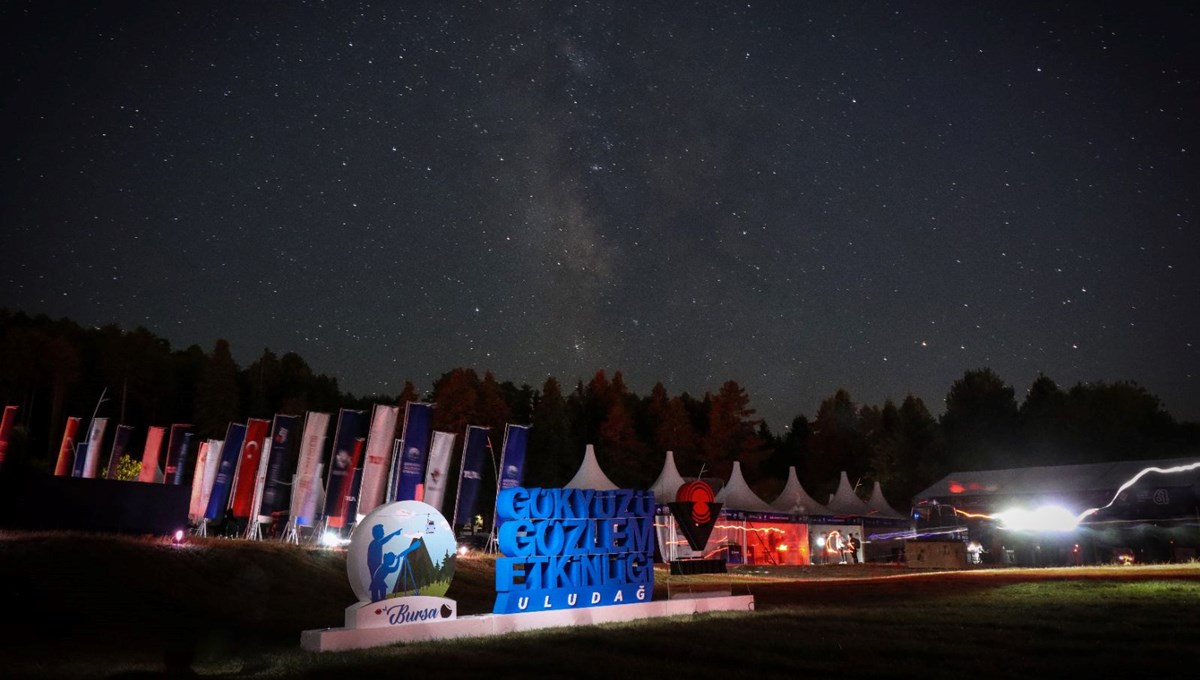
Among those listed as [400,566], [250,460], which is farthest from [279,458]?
[400,566]

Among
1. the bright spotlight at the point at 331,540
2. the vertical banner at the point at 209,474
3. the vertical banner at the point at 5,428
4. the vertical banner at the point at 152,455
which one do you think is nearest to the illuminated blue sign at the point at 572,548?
the bright spotlight at the point at 331,540

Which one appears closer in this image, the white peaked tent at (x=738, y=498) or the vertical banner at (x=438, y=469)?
the vertical banner at (x=438, y=469)

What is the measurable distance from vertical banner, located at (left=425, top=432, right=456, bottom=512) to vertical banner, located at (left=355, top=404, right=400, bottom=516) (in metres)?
1.46

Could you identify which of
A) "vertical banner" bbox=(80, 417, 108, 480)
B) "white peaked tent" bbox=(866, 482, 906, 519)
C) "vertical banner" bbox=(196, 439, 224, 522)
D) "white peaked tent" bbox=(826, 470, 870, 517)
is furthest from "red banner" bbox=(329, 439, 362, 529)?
"white peaked tent" bbox=(866, 482, 906, 519)

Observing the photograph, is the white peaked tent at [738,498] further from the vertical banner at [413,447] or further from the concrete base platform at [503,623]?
the concrete base platform at [503,623]

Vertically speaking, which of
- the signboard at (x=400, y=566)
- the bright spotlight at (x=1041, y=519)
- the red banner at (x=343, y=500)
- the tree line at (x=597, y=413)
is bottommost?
the signboard at (x=400, y=566)

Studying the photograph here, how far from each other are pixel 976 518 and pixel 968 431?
35194 millimetres

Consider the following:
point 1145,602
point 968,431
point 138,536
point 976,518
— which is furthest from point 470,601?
point 968,431

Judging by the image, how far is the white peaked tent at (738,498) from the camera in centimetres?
4006

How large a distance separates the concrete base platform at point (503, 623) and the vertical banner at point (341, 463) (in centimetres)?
1607

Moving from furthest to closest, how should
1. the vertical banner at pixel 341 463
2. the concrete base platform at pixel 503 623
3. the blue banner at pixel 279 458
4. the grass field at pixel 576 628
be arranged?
the blue banner at pixel 279 458
the vertical banner at pixel 341 463
the concrete base platform at pixel 503 623
the grass field at pixel 576 628

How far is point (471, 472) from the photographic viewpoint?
29656mm

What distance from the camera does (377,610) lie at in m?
12.5

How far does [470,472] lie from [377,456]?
3.23 m
